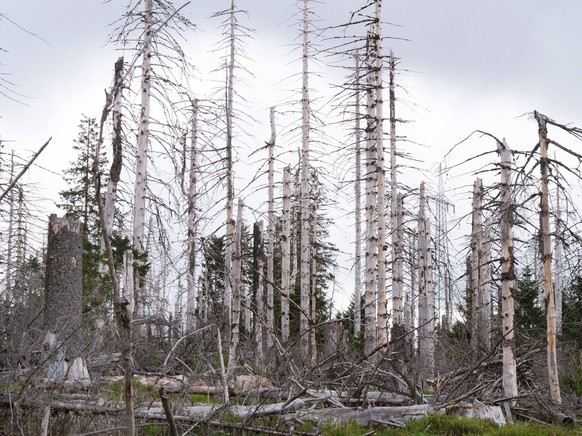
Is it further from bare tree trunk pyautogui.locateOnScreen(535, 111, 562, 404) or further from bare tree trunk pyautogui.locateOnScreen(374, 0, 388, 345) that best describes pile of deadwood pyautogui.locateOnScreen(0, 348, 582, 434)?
bare tree trunk pyautogui.locateOnScreen(374, 0, 388, 345)

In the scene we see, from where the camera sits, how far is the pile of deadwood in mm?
6527

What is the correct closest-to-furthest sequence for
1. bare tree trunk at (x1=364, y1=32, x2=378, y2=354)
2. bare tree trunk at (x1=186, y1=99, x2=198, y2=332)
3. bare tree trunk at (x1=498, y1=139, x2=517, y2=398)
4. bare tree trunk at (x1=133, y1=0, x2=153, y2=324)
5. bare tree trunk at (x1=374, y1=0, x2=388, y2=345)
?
bare tree trunk at (x1=498, y1=139, x2=517, y2=398)
bare tree trunk at (x1=374, y1=0, x2=388, y2=345)
bare tree trunk at (x1=133, y1=0, x2=153, y2=324)
bare tree trunk at (x1=364, y1=32, x2=378, y2=354)
bare tree trunk at (x1=186, y1=99, x2=198, y2=332)

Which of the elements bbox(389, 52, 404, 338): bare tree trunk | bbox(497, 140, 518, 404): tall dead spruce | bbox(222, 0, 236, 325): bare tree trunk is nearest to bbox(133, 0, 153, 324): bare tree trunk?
bbox(222, 0, 236, 325): bare tree trunk

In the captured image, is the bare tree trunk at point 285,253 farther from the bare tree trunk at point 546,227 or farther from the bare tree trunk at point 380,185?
the bare tree trunk at point 546,227

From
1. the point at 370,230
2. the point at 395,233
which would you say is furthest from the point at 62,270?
the point at 395,233

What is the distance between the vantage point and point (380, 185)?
52.9ft

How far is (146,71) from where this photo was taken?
1647cm

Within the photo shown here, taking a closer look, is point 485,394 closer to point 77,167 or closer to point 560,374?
point 560,374

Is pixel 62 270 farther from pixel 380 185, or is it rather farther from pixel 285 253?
pixel 285 253

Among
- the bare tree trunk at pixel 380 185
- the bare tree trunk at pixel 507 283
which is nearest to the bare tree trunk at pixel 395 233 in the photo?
the bare tree trunk at pixel 380 185

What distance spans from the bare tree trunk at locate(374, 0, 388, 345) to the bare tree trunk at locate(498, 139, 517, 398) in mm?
5033

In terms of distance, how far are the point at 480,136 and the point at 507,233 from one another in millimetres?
1810

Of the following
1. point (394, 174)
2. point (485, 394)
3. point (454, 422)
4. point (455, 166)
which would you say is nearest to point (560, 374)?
point (485, 394)

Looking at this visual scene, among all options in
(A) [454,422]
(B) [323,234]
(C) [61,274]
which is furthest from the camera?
(B) [323,234]
